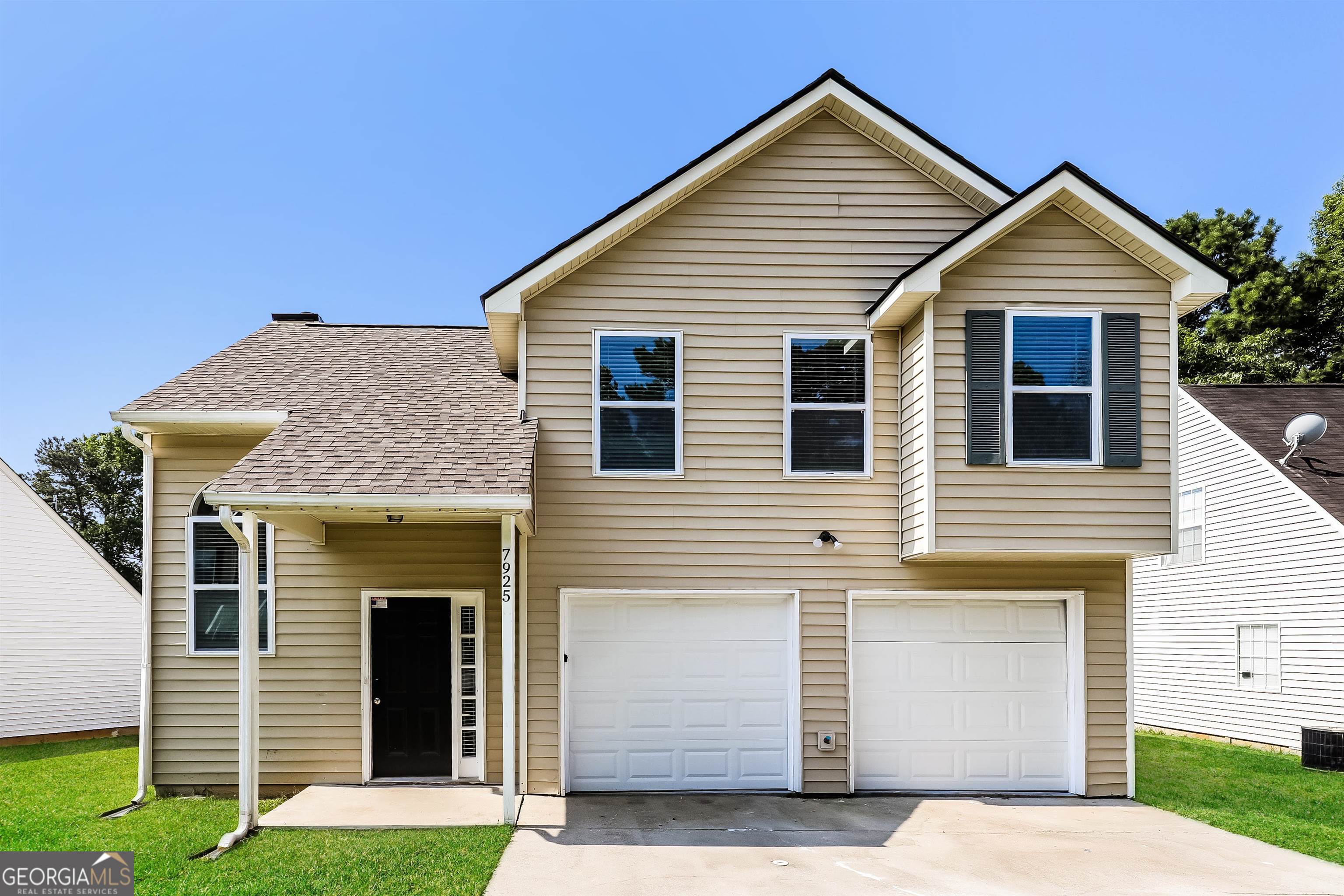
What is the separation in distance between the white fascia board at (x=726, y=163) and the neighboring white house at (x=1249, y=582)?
777cm

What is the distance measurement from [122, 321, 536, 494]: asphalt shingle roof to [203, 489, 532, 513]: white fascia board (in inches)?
2.4

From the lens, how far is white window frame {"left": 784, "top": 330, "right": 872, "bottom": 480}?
367 inches

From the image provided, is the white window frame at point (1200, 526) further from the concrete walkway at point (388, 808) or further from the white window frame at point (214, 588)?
the white window frame at point (214, 588)

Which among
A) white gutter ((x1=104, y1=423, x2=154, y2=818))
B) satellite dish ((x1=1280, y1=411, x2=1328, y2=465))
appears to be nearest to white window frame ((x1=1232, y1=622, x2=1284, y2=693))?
satellite dish ((x1=1280, y1=411, x2=1328, y2=465))

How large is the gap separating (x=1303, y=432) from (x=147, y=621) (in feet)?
50.9

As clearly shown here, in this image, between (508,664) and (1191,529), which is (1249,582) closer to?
(1191,529)

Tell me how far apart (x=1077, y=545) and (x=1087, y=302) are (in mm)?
2318

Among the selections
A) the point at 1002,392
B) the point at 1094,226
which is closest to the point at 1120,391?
the point at 1002,392

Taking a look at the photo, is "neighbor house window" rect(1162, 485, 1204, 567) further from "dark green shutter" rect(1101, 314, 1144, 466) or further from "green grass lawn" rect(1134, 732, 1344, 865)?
"dark green shutter" rect(1101, 314, 1144, 466)

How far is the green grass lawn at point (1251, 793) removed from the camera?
26.1 feet

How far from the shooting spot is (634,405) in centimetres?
932

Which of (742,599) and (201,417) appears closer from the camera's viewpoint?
(742,599)

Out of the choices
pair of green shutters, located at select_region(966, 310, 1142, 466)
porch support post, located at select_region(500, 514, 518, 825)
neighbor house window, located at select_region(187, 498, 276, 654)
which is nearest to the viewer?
porch support post, located at select_region(500, 514, 518, 825)

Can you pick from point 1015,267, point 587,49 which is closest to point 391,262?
point 587,49
